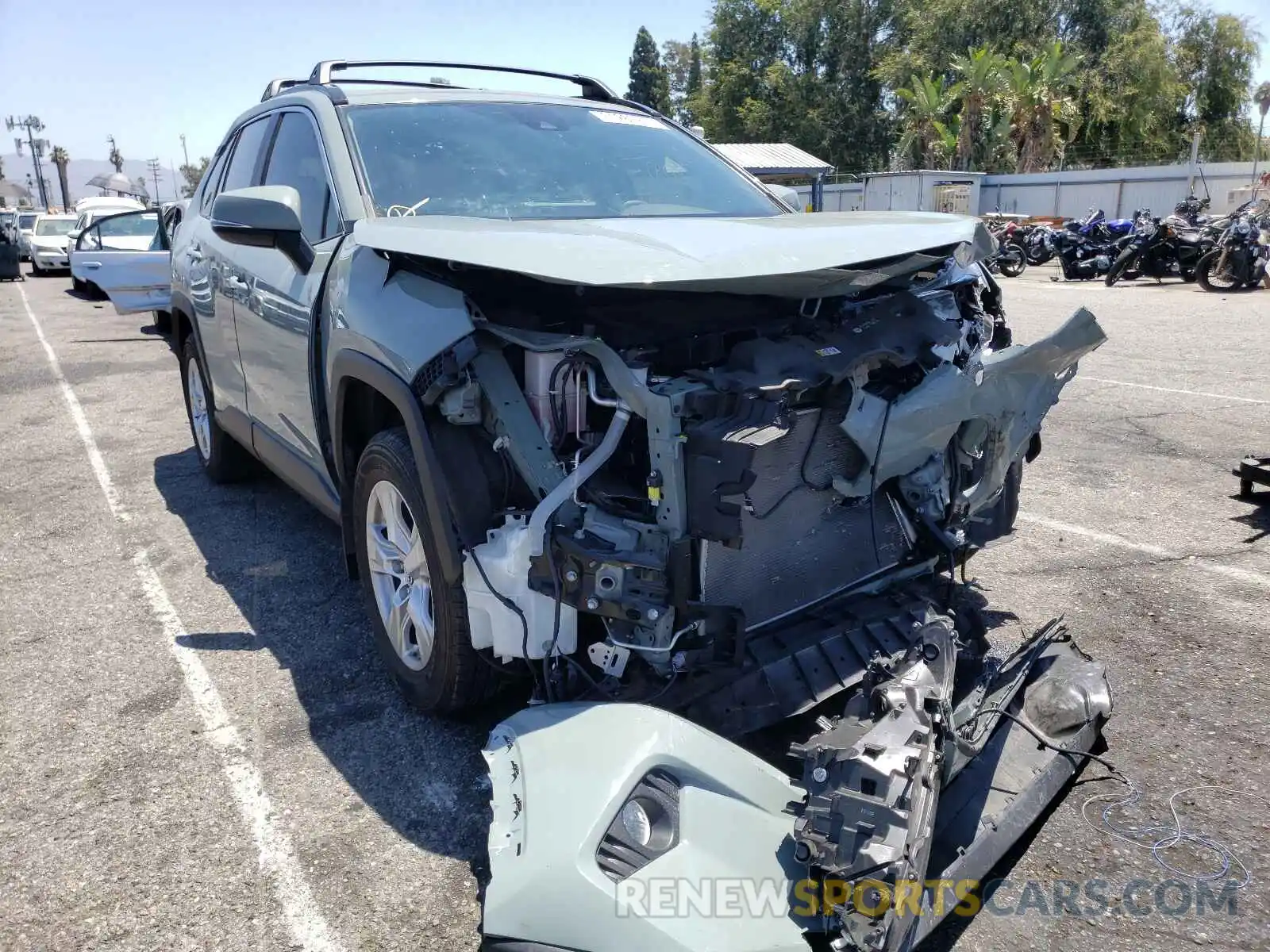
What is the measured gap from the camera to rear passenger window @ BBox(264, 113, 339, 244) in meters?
3.50

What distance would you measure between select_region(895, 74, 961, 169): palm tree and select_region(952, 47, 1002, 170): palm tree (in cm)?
53

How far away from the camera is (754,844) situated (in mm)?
2014

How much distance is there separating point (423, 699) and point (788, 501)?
1.32 metres

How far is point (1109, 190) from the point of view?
31.7m

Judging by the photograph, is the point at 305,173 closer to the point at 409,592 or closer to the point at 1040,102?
the point at 409,592

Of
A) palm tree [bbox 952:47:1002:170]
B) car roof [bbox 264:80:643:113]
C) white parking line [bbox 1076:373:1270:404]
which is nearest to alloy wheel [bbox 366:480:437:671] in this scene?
car roof [bbox 264:80:643:113]

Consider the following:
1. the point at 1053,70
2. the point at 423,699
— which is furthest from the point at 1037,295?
the point at 1053,70

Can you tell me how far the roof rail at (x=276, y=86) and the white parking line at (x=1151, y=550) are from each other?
4.31 metres

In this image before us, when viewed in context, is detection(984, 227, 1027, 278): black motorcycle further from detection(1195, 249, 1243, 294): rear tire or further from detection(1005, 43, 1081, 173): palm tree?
detection(1005, 43, 1081, 173): palm tree

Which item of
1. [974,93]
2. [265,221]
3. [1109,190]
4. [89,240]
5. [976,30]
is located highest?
[976,30]

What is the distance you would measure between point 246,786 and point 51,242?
99.0 feet

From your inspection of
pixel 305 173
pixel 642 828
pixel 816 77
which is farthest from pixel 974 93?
pixel 642 828

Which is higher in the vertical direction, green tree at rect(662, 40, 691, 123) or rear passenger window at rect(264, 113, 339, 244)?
green tree at rect(662, 40, 691, 123)

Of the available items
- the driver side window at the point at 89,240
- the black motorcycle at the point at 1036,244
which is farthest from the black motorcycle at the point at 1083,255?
the driver side window at the point at 89,240
